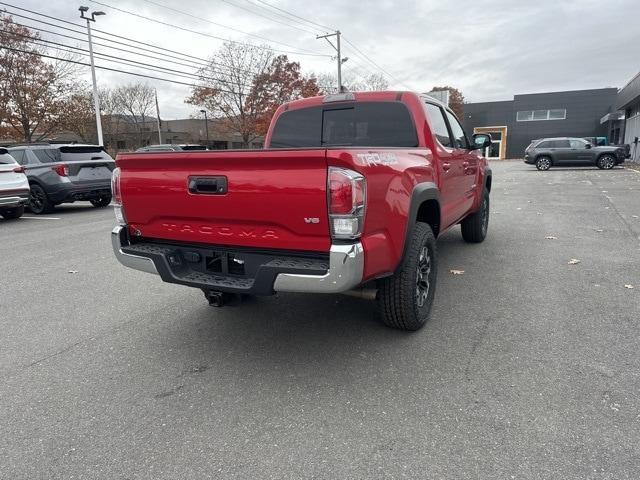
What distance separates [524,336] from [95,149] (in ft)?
39.0

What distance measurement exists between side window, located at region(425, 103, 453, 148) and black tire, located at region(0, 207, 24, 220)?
34.9 ft

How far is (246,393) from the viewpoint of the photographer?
112 inches

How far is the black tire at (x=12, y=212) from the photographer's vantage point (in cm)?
1103

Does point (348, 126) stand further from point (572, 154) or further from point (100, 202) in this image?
point (572, 154)

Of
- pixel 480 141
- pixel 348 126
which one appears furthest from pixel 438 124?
pixel 480 141

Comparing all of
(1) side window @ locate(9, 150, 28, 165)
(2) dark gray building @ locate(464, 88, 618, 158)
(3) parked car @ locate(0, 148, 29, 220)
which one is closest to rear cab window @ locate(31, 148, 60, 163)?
(1) side window @ locate(9, 150, 28, 165)

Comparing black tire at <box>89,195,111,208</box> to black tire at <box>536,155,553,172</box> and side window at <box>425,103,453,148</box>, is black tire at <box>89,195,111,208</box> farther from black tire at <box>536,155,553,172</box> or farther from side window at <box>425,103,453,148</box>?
black tire at <box>536,155,553,172</box>

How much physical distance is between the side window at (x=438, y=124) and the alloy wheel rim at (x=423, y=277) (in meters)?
1.31

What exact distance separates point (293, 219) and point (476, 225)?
454cm

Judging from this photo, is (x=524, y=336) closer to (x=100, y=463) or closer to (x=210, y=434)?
(x=210, y=434)

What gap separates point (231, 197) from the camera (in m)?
2.88

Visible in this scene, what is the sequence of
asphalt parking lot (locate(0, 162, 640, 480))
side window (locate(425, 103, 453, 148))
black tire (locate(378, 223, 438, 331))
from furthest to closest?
side window (locate(425, 103, 453, 148)) → black tire (locate(378, 223, 438, 331)) → asphalt parking lot (locate(0, 162, 640, 480))

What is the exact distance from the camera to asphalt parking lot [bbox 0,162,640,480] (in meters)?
2.24

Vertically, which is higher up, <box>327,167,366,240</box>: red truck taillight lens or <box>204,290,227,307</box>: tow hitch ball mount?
<box>327,167,366,240</box>: red truck taillight lens
